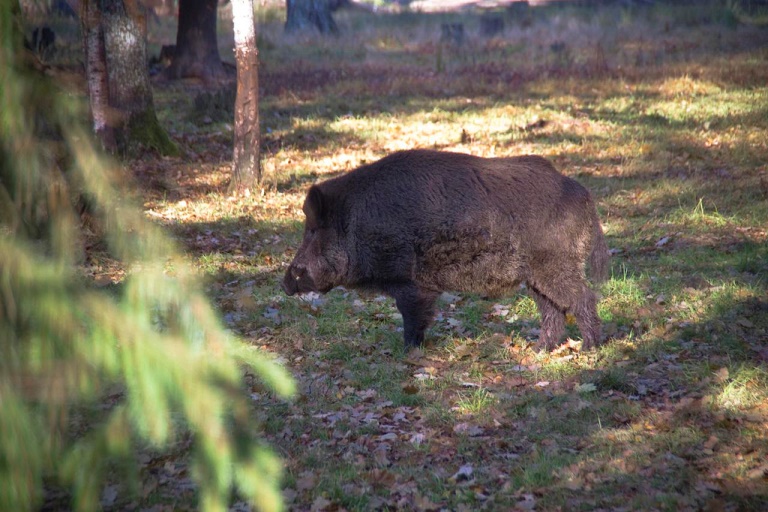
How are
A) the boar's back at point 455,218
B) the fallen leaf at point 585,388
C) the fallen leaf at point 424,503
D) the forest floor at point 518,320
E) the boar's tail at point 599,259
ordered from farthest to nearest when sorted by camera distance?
the boar's tail at point 599,259 < the boar's back at point 455,218 < the fallen leaf at point 585,388 < the forest floor at point 518,320 < the fallen leaf at point 424,503

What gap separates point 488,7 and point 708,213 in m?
Answer: 43.0

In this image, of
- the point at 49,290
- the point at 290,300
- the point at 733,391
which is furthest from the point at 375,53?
the point at 49,290

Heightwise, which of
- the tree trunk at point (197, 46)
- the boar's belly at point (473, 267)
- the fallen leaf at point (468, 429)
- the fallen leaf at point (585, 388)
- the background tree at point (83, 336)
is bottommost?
the fallen leaf at point (468, 429)

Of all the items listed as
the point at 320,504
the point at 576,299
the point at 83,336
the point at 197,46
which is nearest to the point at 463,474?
the point at 320,504

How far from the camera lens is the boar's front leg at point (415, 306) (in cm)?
722

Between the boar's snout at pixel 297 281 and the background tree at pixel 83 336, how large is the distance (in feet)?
19.5

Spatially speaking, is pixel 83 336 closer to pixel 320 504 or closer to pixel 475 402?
pixel 320 504

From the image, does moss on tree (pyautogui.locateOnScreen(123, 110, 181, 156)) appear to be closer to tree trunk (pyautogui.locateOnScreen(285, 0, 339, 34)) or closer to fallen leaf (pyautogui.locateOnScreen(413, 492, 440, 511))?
fallen leaf (pyautogui.locateOnScreen(413, 492, 440, 511))

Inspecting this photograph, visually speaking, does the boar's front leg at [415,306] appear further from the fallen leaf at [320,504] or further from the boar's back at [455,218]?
the fallen leaf at [320,504]

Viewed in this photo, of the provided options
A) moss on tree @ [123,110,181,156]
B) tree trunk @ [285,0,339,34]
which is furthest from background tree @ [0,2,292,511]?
tree trunk @ [285,0,339,34]

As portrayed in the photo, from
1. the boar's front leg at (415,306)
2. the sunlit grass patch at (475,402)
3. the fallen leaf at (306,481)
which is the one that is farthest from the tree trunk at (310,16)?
the fallen leaf at (306,481)

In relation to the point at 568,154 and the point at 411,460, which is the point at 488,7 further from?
the point at 411,460

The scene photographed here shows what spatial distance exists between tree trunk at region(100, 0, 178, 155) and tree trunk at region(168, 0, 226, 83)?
305 inches

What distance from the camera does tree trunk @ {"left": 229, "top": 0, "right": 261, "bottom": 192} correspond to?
1166cm
